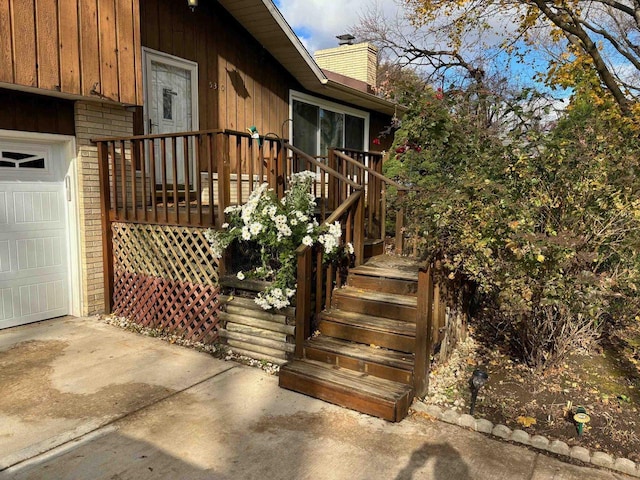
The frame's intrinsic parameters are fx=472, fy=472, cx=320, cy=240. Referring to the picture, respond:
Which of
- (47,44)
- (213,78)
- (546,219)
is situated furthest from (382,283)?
(213,78)

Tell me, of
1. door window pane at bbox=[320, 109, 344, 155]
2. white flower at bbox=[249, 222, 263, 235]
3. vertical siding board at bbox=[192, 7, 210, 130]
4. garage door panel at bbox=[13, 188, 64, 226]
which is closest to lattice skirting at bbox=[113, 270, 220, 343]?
white flower at bbox=[249, 222, 263, 235]

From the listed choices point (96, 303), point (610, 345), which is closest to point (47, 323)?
point (96, 303)

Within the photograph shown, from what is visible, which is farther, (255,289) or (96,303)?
(96,303)

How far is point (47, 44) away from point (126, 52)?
96 centimetres

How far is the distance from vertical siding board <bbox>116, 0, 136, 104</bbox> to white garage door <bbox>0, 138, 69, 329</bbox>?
115 centimetres

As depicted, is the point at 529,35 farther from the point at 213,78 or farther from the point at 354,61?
the point at 213,78

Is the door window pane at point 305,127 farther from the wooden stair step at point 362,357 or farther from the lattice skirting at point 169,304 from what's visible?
the wooden stair step at point 362,357

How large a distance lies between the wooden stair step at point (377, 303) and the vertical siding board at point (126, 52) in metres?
3.59

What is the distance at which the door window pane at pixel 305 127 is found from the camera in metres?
9.65

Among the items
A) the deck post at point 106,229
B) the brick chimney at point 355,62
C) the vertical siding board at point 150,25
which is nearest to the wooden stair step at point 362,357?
the deck post at point 106,229

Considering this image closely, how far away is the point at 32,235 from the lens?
18.4 feet

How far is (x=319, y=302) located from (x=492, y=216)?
1.73 meters

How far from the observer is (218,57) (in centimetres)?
775

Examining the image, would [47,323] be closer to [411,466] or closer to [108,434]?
[108,434]
